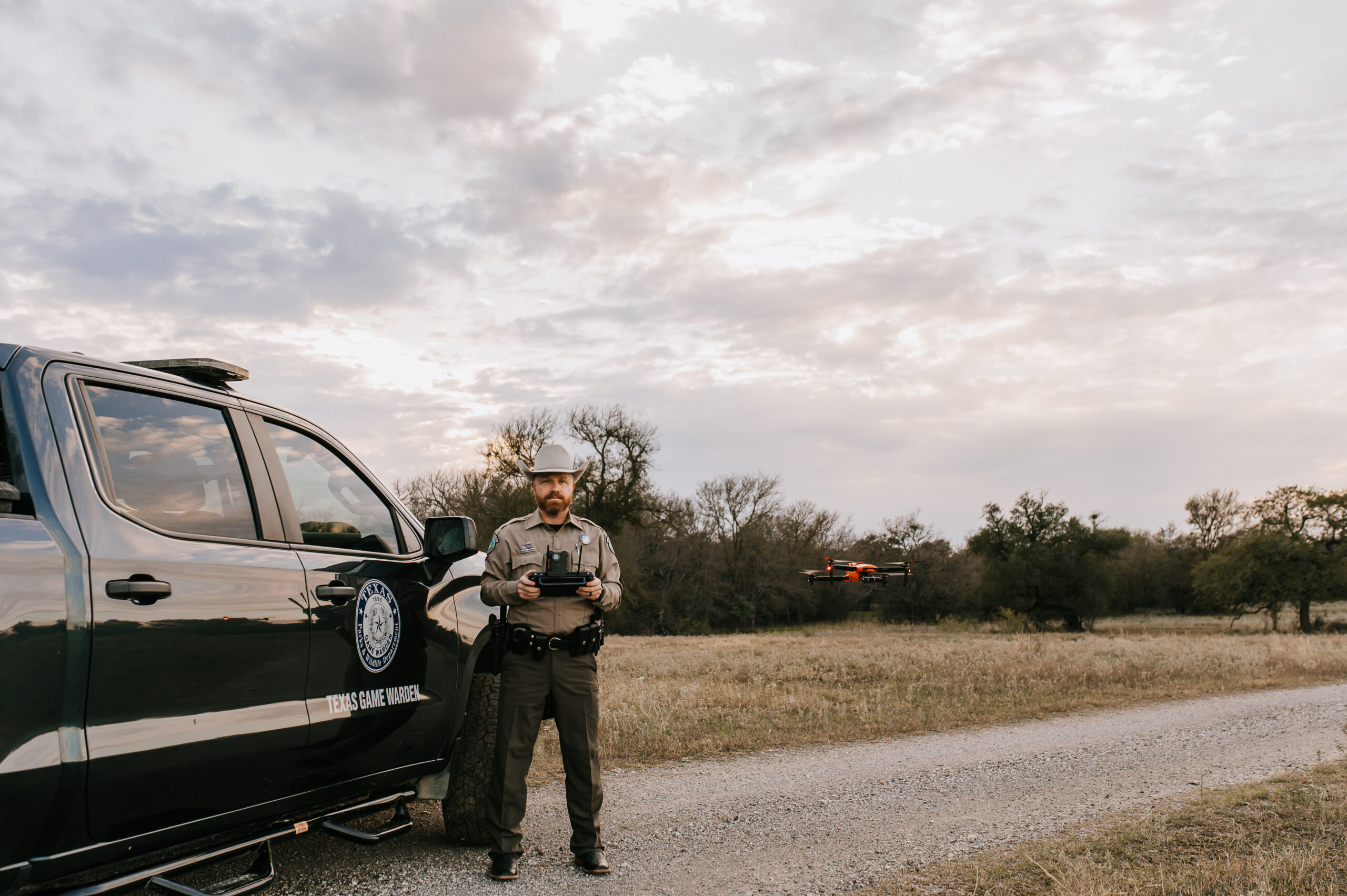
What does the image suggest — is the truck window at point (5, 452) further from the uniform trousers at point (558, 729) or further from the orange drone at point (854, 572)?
the orange drone at point (854, 572)

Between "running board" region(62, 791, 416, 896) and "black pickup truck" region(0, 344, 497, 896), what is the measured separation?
12 mm

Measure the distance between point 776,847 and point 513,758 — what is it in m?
1.66

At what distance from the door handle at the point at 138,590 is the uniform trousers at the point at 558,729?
202 cm

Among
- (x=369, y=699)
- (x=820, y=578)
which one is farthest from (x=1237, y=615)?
(x=369, y=699)

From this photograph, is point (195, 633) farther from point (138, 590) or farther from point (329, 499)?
point (329, 499)

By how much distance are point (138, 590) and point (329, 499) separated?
4.45 ft

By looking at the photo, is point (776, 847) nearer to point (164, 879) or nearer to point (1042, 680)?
point (164, 879)

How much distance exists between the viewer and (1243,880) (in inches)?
163

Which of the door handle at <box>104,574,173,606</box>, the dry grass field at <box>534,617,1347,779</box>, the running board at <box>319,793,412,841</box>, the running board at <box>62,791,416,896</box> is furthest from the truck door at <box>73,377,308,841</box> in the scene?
the dry grass field at <box>534,617,1347,779</box>

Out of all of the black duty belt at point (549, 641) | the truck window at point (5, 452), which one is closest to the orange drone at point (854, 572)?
the black duty belt at point (549, 641)

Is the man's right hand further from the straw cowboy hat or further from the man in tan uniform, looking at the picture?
the straw cowboy hat

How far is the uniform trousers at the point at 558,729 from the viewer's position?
4531 mm

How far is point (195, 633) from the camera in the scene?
3008 millimetres

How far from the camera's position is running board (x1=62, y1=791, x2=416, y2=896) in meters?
2.81
